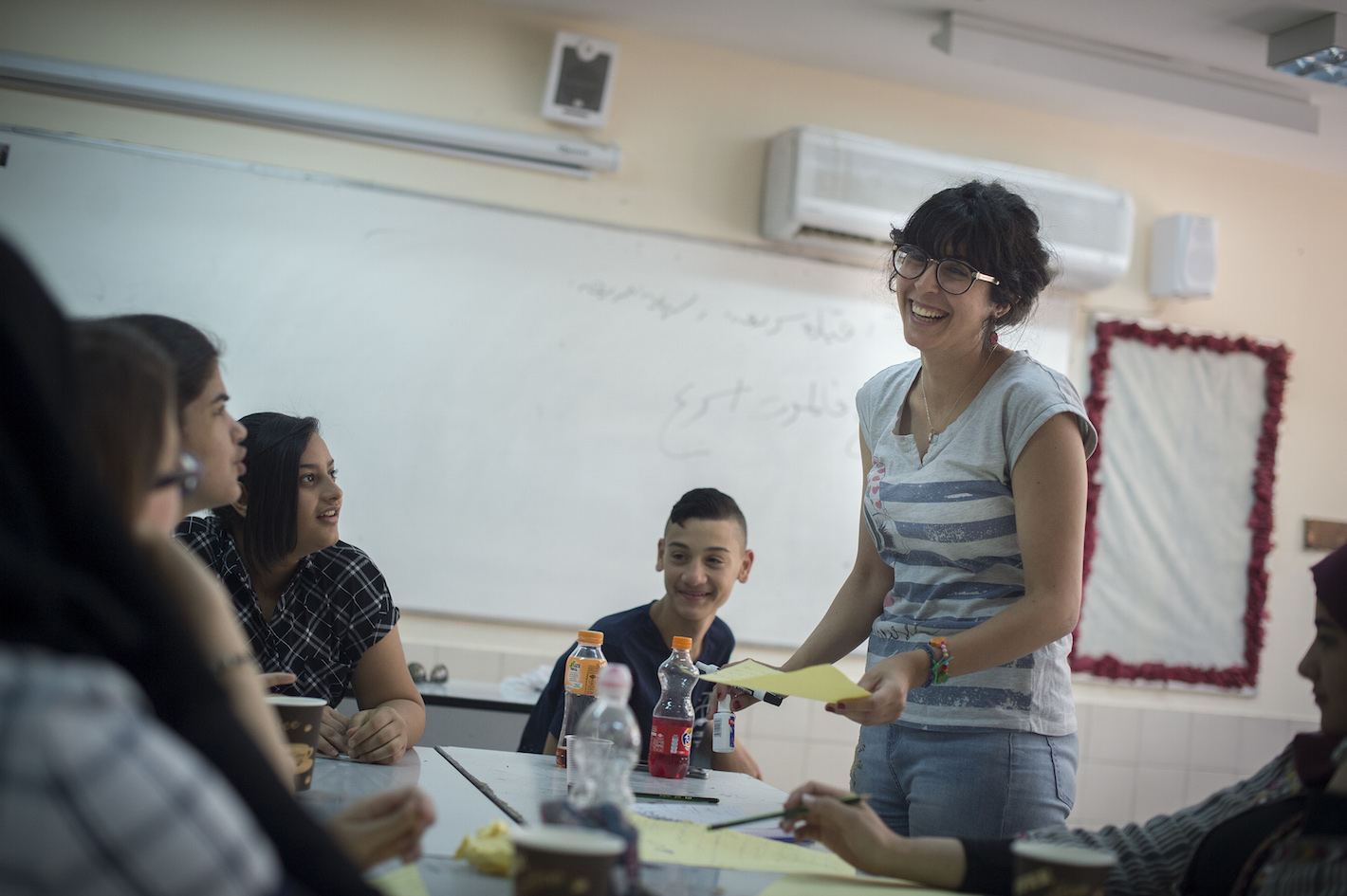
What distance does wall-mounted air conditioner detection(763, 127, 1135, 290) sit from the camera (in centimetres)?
358

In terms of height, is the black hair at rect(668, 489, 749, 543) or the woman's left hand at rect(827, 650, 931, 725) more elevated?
the black hair at rect(668, 489, 749, 543)

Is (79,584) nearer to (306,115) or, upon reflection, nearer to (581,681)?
(581,681)

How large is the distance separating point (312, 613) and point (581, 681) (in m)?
0.51

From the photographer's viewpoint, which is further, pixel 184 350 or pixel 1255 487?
pixel 1255 487

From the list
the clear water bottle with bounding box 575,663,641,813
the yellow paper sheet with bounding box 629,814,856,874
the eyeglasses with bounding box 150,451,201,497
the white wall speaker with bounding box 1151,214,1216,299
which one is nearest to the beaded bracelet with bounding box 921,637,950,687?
the yellow paper sheet with bounding box 629,814,856,874

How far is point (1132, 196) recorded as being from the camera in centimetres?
412

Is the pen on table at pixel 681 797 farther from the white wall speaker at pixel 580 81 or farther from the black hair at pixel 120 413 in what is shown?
the white wall speaker at pixel 580 81

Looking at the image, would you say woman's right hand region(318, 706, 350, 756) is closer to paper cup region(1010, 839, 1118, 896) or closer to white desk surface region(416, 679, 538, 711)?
white desk surface region(416, 679, 538, 711)

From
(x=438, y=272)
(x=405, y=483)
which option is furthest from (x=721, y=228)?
(x=405, y=483)

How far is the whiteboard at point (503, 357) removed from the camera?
10.9 ft

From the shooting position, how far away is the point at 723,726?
6.11 ft

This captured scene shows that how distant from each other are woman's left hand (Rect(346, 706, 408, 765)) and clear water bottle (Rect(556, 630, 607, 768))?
0.95 ft

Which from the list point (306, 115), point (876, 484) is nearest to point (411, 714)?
point (876, 484)

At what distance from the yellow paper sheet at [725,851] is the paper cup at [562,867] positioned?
1.19ft
